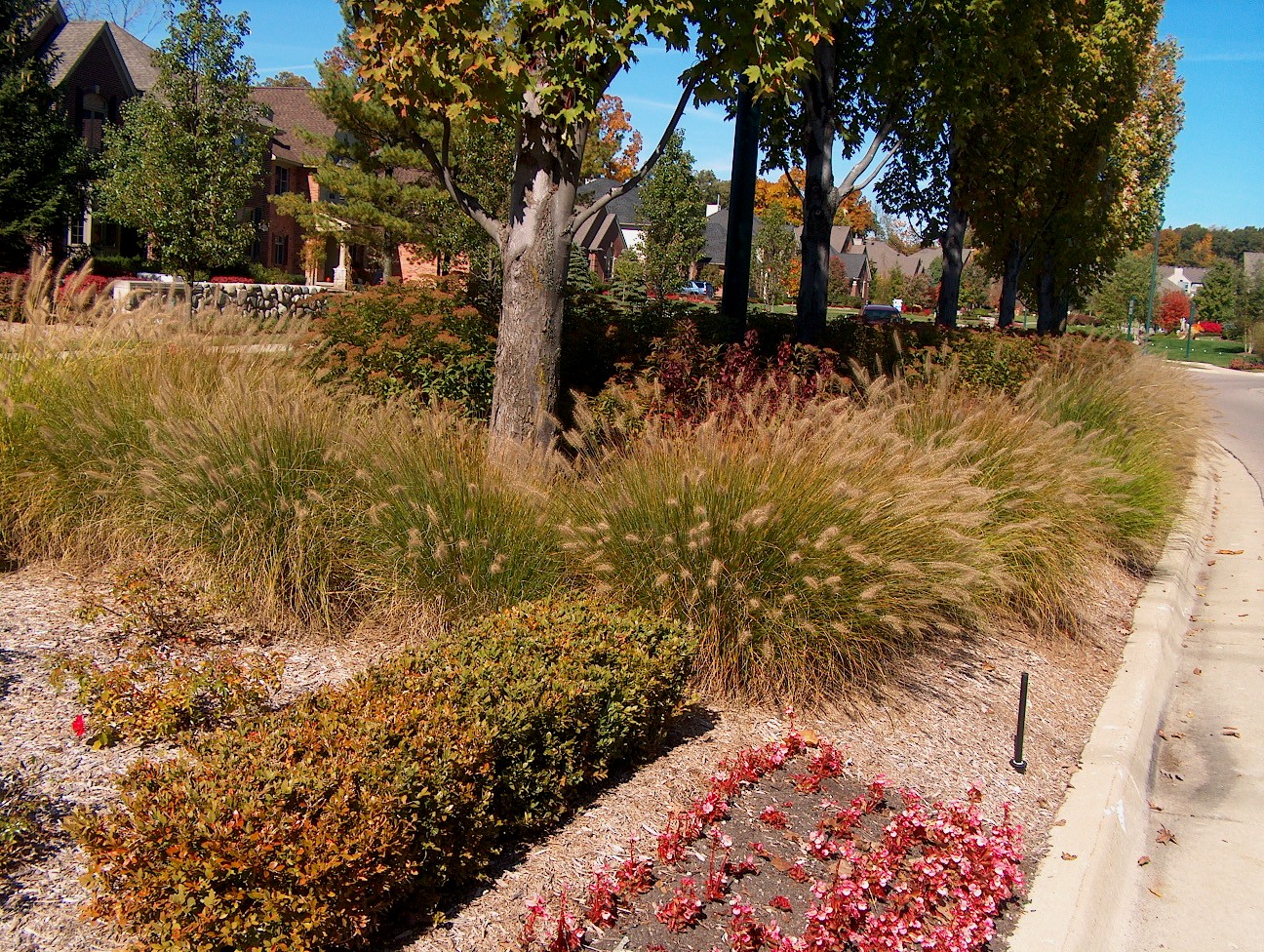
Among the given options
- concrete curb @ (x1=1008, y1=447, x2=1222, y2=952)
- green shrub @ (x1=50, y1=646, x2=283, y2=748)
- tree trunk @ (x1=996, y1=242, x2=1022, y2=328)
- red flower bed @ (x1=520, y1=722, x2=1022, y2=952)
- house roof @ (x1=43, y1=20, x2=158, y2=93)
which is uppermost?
house roof @ (x1=43, y1=20, x2=158, y2=93)

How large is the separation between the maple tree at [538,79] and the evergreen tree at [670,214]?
33.6 metres

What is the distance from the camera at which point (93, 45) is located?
33938 millimetres

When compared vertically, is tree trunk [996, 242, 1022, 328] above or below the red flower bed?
above

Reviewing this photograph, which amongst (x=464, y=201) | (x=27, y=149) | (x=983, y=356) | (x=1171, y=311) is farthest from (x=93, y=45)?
(x=1171, y=311)

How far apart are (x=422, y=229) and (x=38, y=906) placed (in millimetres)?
23452

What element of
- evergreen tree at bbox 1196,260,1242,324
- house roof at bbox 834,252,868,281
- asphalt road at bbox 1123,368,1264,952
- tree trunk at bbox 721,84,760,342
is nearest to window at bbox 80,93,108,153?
tree trunk at bbox 721,84,760,342

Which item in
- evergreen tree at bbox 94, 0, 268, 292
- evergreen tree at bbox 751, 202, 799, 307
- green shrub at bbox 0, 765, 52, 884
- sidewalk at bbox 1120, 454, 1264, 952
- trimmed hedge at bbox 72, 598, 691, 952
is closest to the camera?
trimmed hedge at bbox 72, 598, 691, 952

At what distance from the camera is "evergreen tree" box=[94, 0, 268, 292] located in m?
18.5

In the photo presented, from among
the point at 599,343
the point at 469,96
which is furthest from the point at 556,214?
the point at 599,343

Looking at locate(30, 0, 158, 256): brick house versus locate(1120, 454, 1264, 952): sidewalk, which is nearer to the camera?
locate(1120, 454, 1264, 952): sidewalk

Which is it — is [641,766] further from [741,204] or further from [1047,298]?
[1047,298]

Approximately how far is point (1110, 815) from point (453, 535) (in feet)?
10.4

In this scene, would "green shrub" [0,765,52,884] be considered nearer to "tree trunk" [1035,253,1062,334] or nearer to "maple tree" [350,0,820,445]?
"maple tree" [350,0,820,445]

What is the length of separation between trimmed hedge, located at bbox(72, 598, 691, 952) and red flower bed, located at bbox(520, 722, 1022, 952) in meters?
0.35
